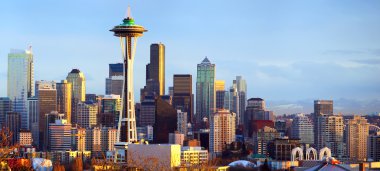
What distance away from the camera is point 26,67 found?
104688 mm

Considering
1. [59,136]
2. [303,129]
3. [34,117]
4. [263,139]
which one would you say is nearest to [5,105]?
[34,117]

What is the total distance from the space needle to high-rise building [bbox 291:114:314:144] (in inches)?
921

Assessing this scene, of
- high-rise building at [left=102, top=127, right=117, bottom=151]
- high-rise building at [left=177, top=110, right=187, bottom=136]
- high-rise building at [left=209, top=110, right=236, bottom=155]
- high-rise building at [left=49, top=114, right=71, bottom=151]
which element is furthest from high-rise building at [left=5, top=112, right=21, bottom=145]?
high-rise building at [left=209, top=110, right=236, bottom=155]

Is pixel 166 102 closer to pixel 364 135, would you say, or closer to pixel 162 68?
pixel 162 68

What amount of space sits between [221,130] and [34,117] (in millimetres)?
22141

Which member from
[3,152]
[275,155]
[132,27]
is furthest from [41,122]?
[3,152]

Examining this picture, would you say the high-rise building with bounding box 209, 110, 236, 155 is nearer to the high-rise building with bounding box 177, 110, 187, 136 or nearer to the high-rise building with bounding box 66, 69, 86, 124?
the high-rise building with bounding box 177, 110, 187, 136

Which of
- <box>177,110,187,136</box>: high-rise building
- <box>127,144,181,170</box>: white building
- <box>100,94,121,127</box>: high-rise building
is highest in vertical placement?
<box>100,94,121,127</box>: high-rise building

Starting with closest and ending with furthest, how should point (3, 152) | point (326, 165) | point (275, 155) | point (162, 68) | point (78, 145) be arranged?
point (3, 152), point (326, 165), point (275, 155), point (78, 145), point (162, 68)

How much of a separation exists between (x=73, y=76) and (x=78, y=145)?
24.5 metres

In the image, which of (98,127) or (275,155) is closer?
(275,155)

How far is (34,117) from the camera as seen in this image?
96.1 meters

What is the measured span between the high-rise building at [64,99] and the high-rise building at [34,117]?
2.17m

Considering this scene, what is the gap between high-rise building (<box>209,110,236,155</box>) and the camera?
3162 inches
